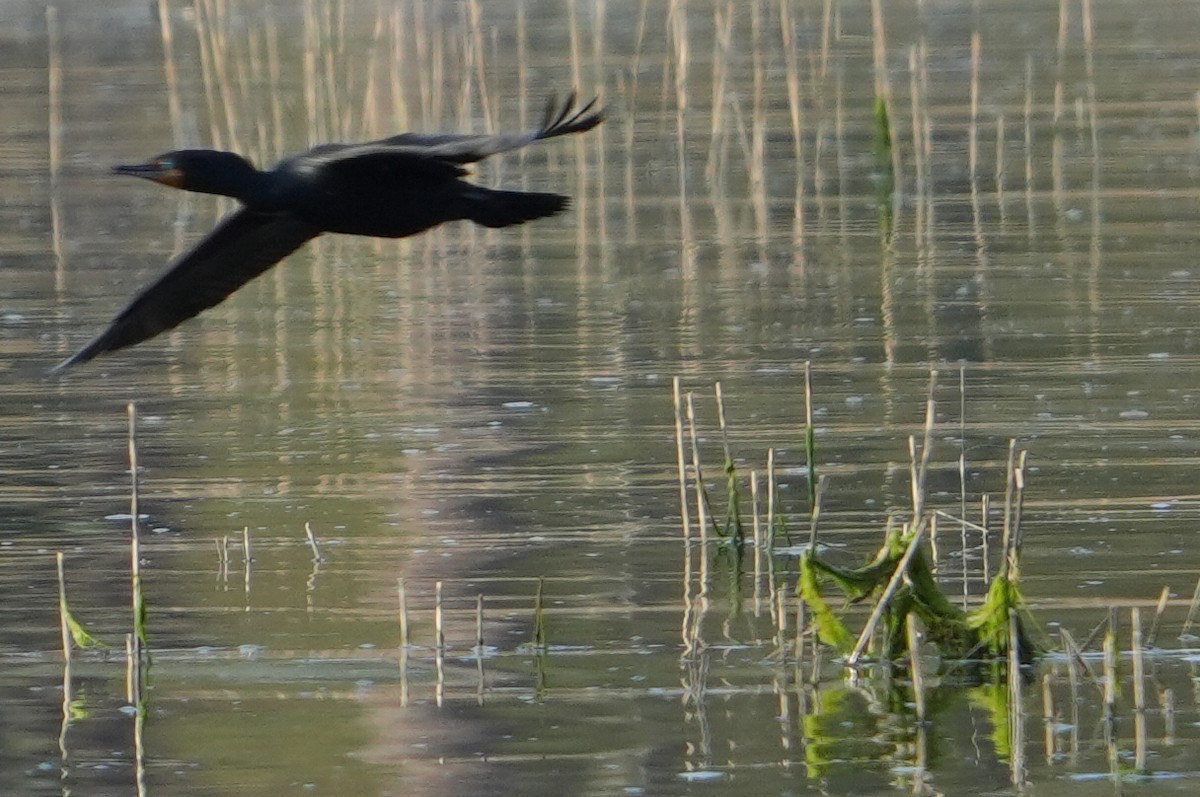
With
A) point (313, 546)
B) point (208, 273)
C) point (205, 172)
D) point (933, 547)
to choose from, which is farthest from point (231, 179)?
point (933, 547)

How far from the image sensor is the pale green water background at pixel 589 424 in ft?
20.8

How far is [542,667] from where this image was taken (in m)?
6.92

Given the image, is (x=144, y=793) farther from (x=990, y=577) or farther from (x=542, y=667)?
(x=990, y=577)

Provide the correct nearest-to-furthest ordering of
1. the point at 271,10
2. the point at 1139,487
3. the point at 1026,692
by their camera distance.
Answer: the point at 1026,692, the point at 1139,487, the point at 271,10

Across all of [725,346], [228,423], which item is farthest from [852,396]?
[228,423]

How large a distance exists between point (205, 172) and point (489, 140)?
1.27 m

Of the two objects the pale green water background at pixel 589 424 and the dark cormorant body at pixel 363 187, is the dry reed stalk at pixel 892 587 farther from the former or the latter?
the dark cormorant body at pixel 363 187

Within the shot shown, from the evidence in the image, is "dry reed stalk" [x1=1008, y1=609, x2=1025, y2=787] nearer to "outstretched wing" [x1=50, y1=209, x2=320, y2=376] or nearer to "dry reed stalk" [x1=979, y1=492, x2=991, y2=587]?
"dry reed stalk" [x1=979, y1=492, x2=991, y2=587]

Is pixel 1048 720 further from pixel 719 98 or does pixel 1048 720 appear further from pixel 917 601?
pixel 719 98

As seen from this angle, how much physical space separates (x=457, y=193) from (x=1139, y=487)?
2.93 meters

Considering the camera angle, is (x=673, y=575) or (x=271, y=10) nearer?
(x=673, y=575)

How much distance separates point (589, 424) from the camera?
10.4 meters

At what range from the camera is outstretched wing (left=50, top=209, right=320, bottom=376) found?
8195 millimetres

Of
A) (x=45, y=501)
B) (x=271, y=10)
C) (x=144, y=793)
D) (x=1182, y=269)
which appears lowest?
(x=144, y=793)
